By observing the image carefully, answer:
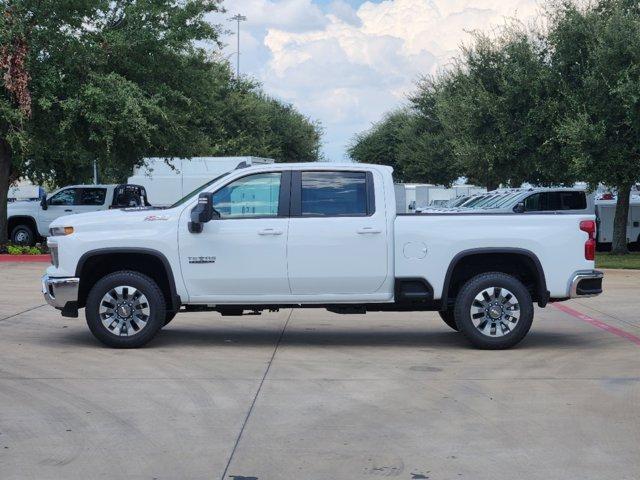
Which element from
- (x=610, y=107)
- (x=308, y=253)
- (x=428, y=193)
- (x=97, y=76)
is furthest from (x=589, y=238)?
(x=428, y=193)

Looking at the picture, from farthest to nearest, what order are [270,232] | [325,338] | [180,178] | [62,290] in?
[180,178] < [325,338] < [62,290] < [270,232]

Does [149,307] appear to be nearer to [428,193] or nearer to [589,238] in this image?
[589,238]

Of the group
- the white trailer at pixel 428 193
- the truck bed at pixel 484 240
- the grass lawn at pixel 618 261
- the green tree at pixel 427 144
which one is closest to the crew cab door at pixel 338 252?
the truck bed at pixel 484 240

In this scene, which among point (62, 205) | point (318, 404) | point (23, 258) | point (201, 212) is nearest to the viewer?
point (318, 404)

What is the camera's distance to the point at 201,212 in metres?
10.7

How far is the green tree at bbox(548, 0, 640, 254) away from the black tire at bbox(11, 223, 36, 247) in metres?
15.7

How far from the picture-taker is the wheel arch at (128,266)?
10859 millimetres

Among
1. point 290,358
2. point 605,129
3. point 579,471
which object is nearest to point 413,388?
point 290,358

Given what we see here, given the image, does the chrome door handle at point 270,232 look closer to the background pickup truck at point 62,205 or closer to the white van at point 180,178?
the background pickup truck at point 62,205

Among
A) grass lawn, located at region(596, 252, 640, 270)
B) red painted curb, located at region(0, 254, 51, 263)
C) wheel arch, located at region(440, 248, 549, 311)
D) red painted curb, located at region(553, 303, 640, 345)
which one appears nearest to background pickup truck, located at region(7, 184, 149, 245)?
red painted curb, located at region(0, 254, 51, 263)

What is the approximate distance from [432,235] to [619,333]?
10.1ft

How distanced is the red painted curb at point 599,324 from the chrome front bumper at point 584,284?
1000 mm

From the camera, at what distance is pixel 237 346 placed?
37.1 ft

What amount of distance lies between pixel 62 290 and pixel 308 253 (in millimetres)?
2627
